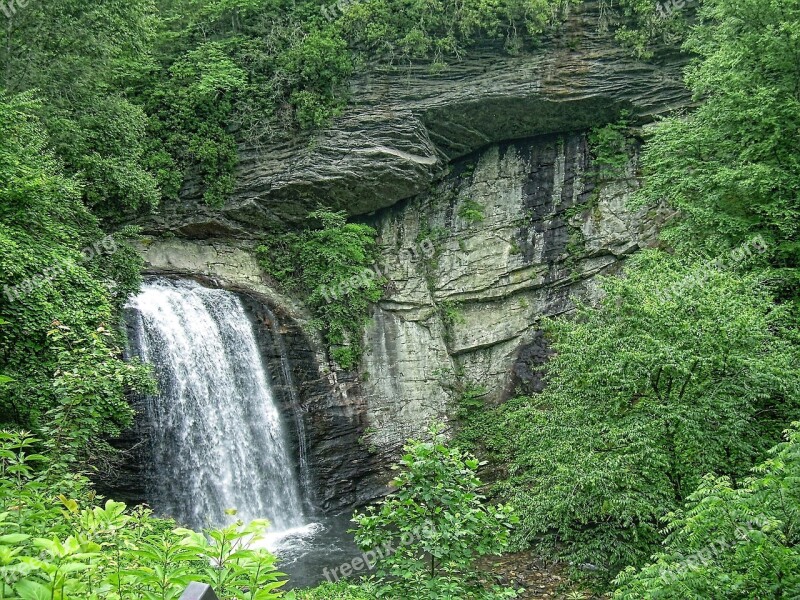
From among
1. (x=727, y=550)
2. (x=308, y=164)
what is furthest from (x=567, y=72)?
(x=727, y=550)

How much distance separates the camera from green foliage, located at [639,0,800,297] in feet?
37.4

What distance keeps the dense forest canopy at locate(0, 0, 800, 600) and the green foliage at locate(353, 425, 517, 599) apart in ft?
0.09

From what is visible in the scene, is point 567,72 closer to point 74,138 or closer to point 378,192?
point 378,192

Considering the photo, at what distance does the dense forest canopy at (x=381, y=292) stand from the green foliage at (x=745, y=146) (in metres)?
0.07

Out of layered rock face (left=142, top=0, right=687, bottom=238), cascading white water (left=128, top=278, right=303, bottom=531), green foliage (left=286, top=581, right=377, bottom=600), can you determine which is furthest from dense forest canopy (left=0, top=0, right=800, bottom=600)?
cascading white water (left=128, top=278, right=303, bottom=531)

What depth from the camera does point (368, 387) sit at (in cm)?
1722

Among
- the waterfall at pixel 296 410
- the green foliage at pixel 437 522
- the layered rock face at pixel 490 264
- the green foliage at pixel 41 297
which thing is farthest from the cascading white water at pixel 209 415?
the green foliage at pixel 437 522

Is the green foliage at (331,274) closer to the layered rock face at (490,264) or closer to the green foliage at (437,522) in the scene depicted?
the layered rock face at (490,264)

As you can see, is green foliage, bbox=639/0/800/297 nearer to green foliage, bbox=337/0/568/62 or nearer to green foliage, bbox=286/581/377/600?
green foliage, bbox=337/0/568/62

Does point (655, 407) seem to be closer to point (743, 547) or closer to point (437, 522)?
point (743, 547)

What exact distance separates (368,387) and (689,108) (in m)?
12.4

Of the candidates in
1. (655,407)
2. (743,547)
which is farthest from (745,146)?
(743,547)

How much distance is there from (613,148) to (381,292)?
8.50 m

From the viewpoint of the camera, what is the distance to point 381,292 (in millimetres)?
18188
